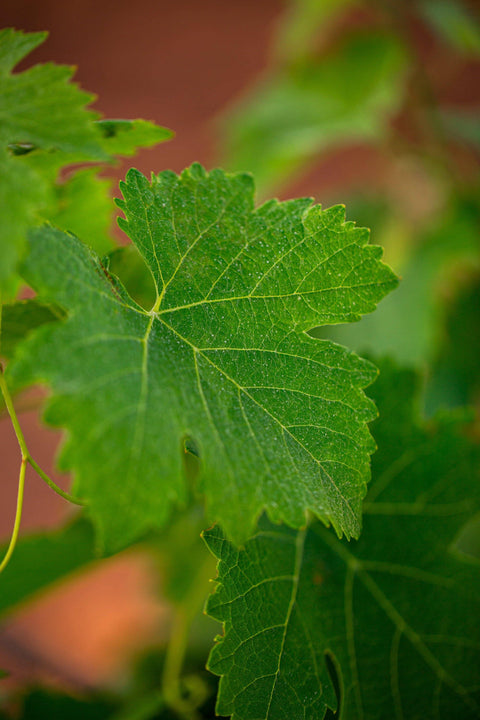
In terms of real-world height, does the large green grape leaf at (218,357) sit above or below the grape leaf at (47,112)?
below

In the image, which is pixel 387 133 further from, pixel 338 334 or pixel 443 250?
pixel 338 334

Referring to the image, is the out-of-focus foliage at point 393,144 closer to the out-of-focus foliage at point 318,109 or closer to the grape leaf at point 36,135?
the out-of-focus foliage at point 318,109

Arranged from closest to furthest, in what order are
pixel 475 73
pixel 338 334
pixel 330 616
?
pixel 330 616
pixel 338 334
pixel 475 73

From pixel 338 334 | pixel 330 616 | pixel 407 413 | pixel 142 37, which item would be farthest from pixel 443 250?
pixel 142 37

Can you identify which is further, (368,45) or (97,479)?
(368,45)

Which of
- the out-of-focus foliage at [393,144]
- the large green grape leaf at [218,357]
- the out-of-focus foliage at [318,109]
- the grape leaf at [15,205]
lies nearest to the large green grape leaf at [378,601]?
the large green grape leaf at [218,357]

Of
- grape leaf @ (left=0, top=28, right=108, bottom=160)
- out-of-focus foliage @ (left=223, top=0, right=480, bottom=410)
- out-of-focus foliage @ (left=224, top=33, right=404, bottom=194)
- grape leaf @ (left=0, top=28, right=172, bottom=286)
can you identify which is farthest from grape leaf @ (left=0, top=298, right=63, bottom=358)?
out-of-focus foliage @ (left=224, top=33, right=404, bottom=194)

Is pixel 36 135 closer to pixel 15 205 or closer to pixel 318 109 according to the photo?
pixel 15 205

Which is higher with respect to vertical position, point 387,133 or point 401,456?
point 387,133
